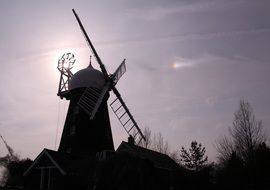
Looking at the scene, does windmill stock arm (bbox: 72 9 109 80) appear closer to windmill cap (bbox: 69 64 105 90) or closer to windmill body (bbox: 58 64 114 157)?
windmill cap (bbox: 69 64 105 90)

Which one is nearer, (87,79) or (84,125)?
(84,125)

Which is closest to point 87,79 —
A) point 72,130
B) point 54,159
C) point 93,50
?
point 93,50

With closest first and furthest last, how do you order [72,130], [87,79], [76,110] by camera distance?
[72,130]
[76,110]
[87,79]

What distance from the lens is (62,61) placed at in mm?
35250

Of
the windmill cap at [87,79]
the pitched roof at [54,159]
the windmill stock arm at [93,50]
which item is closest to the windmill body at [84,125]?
the windmill cap at [87,79]

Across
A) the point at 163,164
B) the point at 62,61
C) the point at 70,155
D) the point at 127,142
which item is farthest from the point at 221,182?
the point at 62,61

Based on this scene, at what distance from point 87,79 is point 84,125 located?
4.39m

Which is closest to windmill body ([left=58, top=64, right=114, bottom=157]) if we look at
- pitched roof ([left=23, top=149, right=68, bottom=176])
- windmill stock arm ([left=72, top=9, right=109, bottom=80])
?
windmill stock arm ([left=72, top=9, right=109, bottom=80])

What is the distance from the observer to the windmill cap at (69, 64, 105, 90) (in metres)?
30.0

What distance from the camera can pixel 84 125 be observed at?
2831cm

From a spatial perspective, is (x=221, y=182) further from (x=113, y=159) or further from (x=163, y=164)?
(x=113, y=159)

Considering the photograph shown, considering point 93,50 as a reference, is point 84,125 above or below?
below

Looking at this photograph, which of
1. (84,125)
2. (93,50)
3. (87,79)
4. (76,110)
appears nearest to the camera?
(84,125)

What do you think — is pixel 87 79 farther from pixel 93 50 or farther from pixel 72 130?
pixel 72 130
